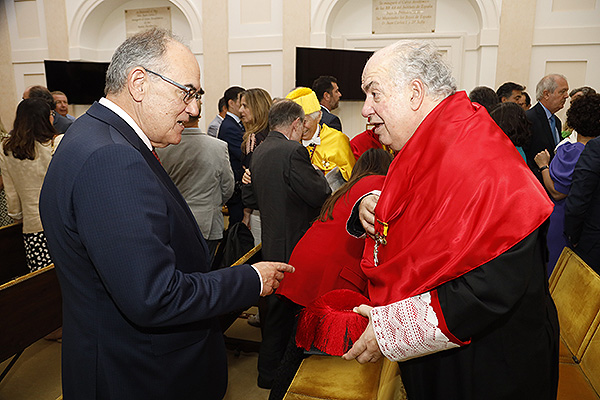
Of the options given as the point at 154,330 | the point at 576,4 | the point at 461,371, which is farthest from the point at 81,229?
the point at 576,4

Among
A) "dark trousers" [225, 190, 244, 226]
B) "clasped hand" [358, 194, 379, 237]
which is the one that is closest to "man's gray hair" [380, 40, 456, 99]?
"clasped hand" [358, 194, 379, 237]

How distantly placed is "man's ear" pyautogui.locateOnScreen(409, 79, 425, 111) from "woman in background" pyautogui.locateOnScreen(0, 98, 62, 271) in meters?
2.50

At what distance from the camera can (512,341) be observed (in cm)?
115

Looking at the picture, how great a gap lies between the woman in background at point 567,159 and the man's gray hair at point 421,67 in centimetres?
208

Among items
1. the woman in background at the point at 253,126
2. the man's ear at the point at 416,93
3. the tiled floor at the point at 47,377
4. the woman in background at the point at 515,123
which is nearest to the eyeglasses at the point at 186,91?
the man's ear at the point at 416,93

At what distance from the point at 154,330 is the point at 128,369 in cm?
12

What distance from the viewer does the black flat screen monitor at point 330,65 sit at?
6.19m

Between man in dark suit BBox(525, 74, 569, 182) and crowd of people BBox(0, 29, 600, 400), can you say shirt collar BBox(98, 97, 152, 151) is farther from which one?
man in dark suit BBox(525, 74, 569, 182)

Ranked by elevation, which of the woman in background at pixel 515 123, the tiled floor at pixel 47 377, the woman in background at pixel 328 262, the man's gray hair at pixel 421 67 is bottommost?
the tiled floor at pixel 47 377

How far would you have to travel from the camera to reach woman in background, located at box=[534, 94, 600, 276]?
2773mm

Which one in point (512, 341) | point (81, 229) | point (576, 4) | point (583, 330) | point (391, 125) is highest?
point (576, 4)

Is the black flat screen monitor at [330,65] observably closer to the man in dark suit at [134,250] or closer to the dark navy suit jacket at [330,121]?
the dark navy suit jacket at [330,121]

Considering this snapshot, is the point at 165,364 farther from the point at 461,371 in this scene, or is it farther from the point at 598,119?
the point at 598,119

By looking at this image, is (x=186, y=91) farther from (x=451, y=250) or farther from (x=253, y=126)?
(x=253, y=126)
